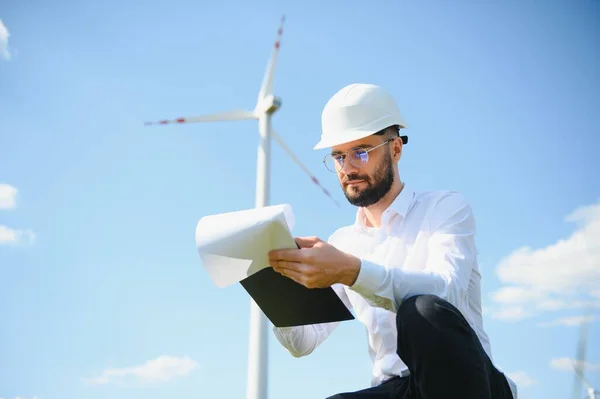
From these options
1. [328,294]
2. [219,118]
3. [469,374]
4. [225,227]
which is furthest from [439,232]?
[219,118]

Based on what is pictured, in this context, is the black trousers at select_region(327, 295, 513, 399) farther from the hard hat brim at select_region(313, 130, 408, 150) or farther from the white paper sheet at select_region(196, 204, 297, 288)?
the hard hat brim at select_region(313, 130, 408, 150)

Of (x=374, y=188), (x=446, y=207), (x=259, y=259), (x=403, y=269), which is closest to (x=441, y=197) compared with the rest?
(x=446, y=207)

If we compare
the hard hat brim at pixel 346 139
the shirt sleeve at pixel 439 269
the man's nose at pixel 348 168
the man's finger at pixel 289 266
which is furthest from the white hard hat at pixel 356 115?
the man's finger at pixel 289 266

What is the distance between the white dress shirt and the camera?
3414mm

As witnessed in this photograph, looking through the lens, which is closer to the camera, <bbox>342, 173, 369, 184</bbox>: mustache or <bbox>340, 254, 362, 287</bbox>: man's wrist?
<bbox>340, 254, 362, 287</bbox>: man's wrist

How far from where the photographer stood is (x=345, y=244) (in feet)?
15.9

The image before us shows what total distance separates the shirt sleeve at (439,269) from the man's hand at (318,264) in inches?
2.8

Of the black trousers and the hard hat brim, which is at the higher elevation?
the hard hat brim

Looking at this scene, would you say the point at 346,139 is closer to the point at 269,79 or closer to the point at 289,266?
the point at 289,266

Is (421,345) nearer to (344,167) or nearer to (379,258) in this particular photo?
(379,258)

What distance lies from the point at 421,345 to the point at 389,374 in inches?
39.9

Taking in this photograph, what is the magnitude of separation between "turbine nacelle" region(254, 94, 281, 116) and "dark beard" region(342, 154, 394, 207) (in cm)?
1758

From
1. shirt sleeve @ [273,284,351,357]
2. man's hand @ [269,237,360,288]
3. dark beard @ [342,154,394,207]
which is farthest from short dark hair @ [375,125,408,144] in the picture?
man's hand @ [269,237,360,288]

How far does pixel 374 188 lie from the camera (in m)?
4.48
